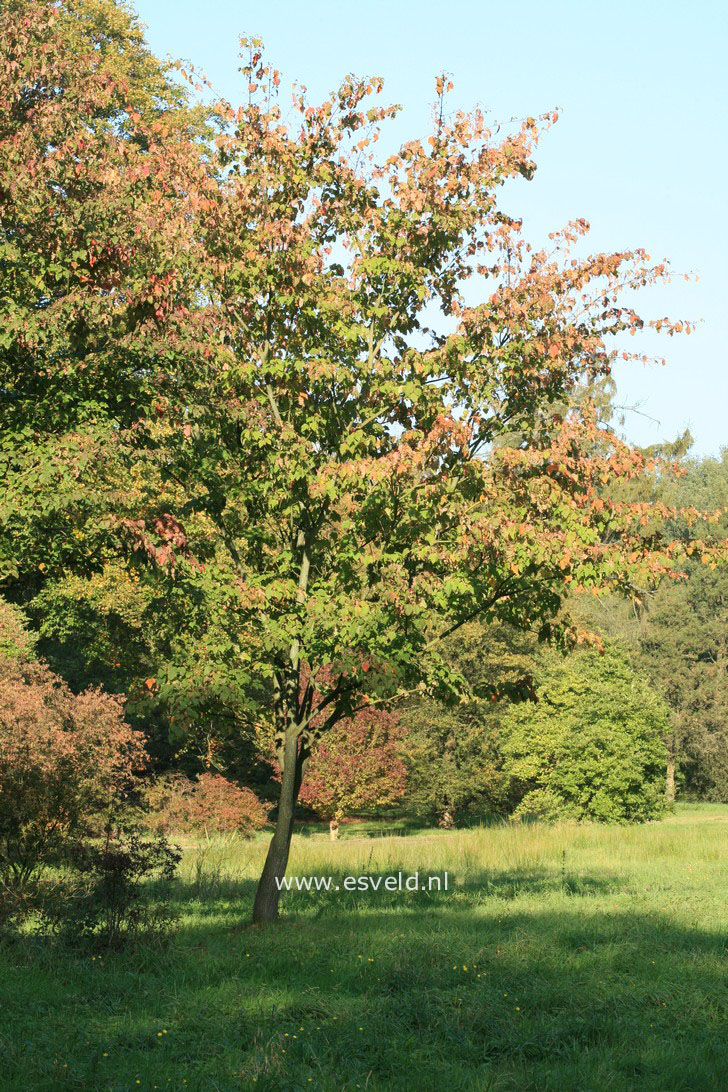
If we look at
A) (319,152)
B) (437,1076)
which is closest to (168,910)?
(437,1076)

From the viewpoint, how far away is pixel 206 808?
2391 cm

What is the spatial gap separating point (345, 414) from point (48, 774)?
539cm

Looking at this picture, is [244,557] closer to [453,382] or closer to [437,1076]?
[453,382]

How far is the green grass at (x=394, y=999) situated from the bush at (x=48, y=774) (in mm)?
1887

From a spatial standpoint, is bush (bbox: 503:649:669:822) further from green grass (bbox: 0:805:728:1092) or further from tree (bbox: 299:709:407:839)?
green grass (bbox: 0:805:728:1092)

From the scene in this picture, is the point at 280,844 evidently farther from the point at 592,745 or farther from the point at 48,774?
the point at 592,745

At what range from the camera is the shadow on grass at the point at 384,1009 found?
639 cm

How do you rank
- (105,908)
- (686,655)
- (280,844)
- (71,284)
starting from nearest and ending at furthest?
1. (105,908)
2. (71,284)
3. (280,844)
4. (686,655)

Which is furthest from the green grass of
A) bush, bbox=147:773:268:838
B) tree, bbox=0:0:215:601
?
bush, bbox=147:773:268:838

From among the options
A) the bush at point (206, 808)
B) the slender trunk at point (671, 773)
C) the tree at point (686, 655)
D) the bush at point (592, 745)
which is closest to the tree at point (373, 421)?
the bush at point (206, 808)

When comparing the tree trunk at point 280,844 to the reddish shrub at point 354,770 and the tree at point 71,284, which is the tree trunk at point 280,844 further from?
the reddish shrub at point 354,770

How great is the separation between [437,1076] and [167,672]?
5462 mm

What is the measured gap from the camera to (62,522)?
1135 centimetres

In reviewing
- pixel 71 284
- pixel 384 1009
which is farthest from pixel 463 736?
pixel 384 1009
